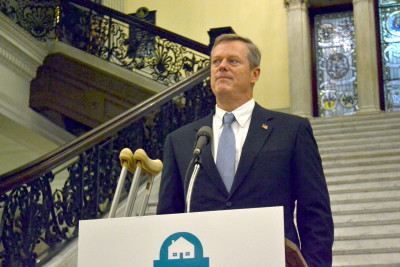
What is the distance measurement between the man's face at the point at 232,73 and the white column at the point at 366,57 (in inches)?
369

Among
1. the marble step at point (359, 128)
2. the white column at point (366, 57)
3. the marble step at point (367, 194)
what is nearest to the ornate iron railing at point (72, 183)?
the marble step at point (367, 194)

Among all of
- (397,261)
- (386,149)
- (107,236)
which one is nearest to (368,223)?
(397,261)

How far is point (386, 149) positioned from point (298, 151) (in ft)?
19.7

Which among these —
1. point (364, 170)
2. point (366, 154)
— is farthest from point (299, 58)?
point (364, 170)

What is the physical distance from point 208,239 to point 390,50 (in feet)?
36.9

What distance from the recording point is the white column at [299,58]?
1255 centimetres

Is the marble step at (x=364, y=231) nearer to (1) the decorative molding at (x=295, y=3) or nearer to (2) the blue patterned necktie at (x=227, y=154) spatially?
(2) the blue patterned necktie at (x=227, y=154)

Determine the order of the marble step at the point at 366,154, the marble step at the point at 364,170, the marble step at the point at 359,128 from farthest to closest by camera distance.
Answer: the marble step at the point at 359,128 → the marble step at the point at 366,154 → the marble step at the point at 364,170

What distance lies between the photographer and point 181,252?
6.92 feet

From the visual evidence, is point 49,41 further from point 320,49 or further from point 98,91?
point 320,49

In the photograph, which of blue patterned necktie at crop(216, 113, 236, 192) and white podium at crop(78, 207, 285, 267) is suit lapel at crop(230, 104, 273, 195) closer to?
blue patterned necktie at crop(216, 113, 236, 192)

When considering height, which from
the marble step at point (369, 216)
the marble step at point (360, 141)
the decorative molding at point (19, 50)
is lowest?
the marble step at point (369, 216)

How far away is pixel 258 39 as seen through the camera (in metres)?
13.2

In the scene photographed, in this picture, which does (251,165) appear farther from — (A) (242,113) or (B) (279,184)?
(A) (242,113)
